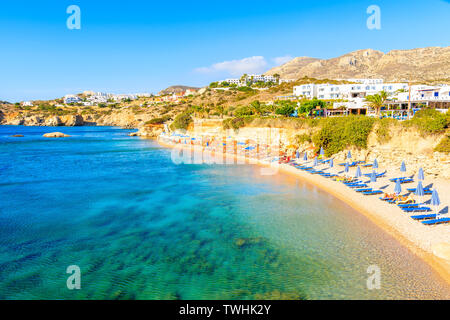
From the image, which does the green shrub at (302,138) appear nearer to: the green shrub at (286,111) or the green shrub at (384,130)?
the green shrub at (384,130)

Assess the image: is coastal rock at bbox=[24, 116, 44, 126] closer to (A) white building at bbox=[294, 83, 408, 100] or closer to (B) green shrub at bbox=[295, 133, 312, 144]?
(A) white building at bbox=[294, 83, 408, 100]

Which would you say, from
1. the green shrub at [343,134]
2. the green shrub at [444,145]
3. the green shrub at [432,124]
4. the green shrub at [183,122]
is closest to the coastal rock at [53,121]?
the green shrub at [183,122]

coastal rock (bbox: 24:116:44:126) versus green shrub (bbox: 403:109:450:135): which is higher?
coastal rock (bbox: 24:116:44:126)

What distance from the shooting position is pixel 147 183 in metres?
22.7

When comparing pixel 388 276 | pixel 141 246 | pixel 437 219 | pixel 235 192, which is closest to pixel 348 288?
pixel 388 276

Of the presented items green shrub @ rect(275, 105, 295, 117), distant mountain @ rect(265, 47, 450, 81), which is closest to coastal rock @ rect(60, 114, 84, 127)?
green shrub @ rect(275, 105, 295, 117)

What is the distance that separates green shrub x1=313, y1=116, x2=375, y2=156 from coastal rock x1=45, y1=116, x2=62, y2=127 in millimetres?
118946

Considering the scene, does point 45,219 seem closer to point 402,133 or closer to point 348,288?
point 348,288

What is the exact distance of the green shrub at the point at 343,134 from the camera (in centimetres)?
2559

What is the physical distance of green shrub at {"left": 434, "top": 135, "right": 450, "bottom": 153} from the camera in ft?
66.9

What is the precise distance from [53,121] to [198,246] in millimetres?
128145

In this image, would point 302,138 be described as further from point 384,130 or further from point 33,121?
point 33,121

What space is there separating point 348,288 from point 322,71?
16197 cm
